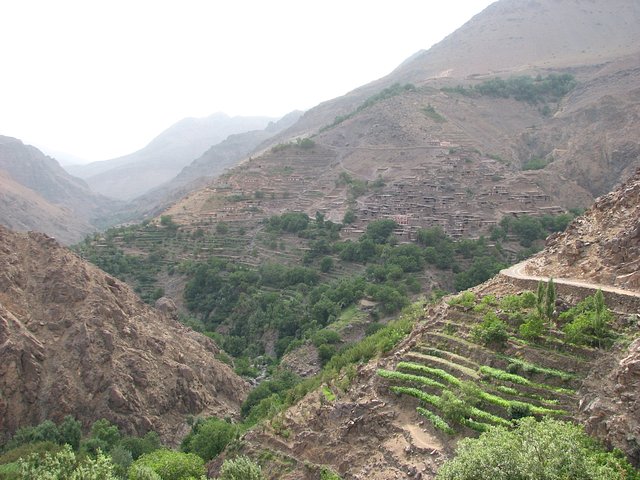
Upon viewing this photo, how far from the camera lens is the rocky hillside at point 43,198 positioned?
106438 millimetres

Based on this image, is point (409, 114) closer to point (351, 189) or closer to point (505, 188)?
point (351, 189)

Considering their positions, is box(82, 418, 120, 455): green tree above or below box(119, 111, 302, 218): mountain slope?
below

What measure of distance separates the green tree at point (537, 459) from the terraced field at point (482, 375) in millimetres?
1998

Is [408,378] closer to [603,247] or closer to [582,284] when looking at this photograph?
[582,284]

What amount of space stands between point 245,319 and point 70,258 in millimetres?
17385

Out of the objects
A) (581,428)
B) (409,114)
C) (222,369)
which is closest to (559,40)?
(409,114)

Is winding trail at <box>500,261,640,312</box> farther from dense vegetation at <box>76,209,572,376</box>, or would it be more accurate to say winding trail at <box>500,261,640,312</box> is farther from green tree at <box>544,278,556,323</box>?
dense vegetation at <box>76,209,572,376</box>

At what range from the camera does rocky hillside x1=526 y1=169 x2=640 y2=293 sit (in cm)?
2017

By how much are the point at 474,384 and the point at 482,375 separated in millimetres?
743

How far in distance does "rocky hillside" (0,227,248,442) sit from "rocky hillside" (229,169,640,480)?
9.28m

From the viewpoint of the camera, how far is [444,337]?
21.5 metres

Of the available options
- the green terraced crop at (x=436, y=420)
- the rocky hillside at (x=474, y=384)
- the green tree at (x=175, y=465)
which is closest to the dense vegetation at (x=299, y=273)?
the green tree at (x=175, y=465)

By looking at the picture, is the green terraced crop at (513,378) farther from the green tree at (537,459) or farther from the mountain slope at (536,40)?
the mountain slope at (536,40)

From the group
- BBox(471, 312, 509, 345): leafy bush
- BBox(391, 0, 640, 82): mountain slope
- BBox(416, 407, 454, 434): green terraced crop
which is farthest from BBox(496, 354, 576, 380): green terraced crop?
BBox(391, 0, 640, 82): mountain slope
